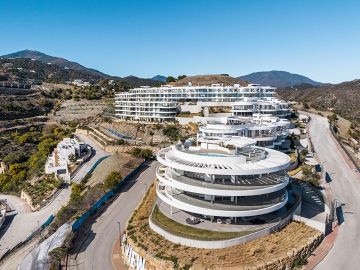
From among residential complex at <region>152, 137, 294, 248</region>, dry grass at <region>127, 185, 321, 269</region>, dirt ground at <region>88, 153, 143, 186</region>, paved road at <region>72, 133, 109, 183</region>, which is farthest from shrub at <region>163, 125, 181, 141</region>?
dry grass at <region>127, 185, 321, 269</region>

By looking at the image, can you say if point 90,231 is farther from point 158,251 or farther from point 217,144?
point 217,144

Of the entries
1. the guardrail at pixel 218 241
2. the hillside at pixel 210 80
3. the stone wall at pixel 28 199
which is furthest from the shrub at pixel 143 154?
the hillside at pixel 210 80

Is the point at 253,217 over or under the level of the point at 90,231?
over

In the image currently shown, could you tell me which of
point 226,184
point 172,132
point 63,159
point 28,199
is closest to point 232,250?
point 226,184

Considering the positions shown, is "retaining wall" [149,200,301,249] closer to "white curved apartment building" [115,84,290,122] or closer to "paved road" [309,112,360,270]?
"paved road" [309,112,360,270]

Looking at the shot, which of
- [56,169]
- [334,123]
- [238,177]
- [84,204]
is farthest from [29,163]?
[334,123]
